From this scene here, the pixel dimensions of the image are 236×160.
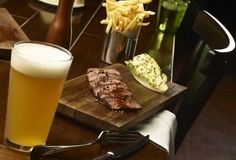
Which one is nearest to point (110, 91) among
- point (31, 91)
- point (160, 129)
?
point (160, 129)

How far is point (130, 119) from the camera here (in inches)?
39.7

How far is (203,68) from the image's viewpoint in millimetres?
1403

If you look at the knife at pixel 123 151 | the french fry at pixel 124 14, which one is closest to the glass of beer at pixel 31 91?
the knife at pixel 123 151

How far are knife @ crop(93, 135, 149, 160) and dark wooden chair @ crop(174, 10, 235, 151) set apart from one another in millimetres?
487

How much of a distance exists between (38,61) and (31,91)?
0.18 feet

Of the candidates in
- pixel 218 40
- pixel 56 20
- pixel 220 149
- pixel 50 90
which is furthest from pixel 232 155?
pixel 50 90

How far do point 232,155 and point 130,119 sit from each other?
7.99 feet

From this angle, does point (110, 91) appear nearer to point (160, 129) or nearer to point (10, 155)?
point (160, 129)

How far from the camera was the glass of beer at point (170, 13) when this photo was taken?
6.52 feet

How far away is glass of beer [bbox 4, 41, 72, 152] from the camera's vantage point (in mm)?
790

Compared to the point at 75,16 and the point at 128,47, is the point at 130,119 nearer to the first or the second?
the point at 128,47

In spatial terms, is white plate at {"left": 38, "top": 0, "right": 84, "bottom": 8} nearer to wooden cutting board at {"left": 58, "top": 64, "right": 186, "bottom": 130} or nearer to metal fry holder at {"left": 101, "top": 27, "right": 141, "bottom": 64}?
metal fry holder at {"left": 101, "top": 27, "right": 141, "bottom": 64}

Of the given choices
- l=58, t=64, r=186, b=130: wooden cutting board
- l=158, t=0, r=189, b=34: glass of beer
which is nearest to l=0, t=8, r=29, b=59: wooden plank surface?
l=58, t=64, r=186, b=130: wooden cutting board

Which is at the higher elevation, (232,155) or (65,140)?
(65,140)
